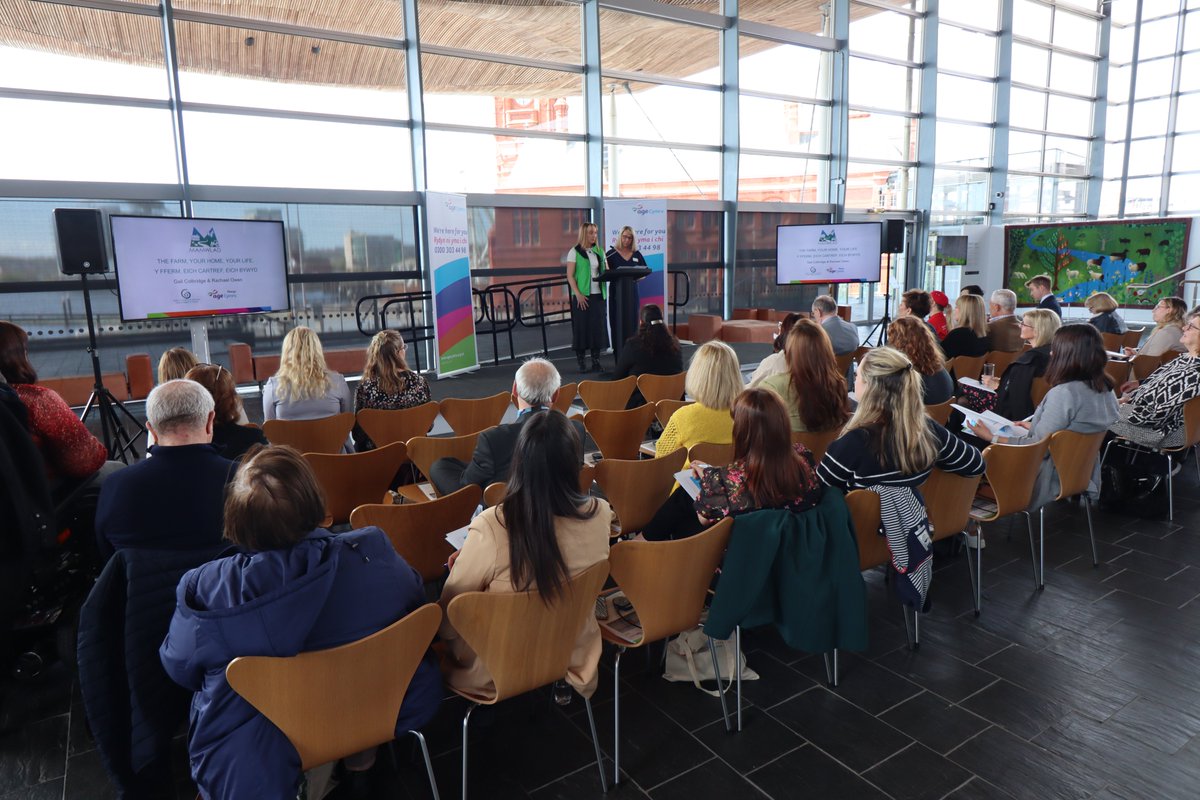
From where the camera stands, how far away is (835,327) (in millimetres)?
6348

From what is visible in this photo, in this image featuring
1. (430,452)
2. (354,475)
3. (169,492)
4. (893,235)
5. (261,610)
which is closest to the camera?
(261,610)

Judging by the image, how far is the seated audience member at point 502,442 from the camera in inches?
119

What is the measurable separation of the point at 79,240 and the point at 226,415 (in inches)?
119

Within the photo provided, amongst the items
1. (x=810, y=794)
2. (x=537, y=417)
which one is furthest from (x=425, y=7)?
(x=810, y=794)

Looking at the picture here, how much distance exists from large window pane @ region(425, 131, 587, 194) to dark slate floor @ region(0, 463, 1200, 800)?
25.2 feet

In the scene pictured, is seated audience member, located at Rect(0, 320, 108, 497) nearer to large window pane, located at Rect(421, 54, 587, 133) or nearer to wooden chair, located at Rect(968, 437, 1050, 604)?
wooden chair, located at Rect(968, 437, 1050, 604)

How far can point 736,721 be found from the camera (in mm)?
2682

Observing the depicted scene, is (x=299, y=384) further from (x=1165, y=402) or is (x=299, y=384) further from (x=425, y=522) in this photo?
(x=1165, y=402)

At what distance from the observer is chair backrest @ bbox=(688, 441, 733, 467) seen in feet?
10.9

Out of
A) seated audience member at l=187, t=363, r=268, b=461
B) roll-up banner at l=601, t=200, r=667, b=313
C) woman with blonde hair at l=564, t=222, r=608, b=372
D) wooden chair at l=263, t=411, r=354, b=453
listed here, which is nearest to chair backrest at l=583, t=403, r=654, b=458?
wooden chair at l=263, t=411, r=354, b=453

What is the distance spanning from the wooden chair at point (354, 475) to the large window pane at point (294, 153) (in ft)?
19.4

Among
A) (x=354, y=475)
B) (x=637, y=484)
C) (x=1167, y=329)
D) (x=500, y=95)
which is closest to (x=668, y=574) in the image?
(x=637, y=484)

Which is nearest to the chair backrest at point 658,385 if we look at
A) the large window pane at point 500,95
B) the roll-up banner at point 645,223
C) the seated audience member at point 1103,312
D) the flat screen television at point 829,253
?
the seated audience member at point 1103,312

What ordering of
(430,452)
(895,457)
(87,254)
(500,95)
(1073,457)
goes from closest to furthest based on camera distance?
(895,457) → (430,452) → (1073,457) → (87,254) → (500,95)
